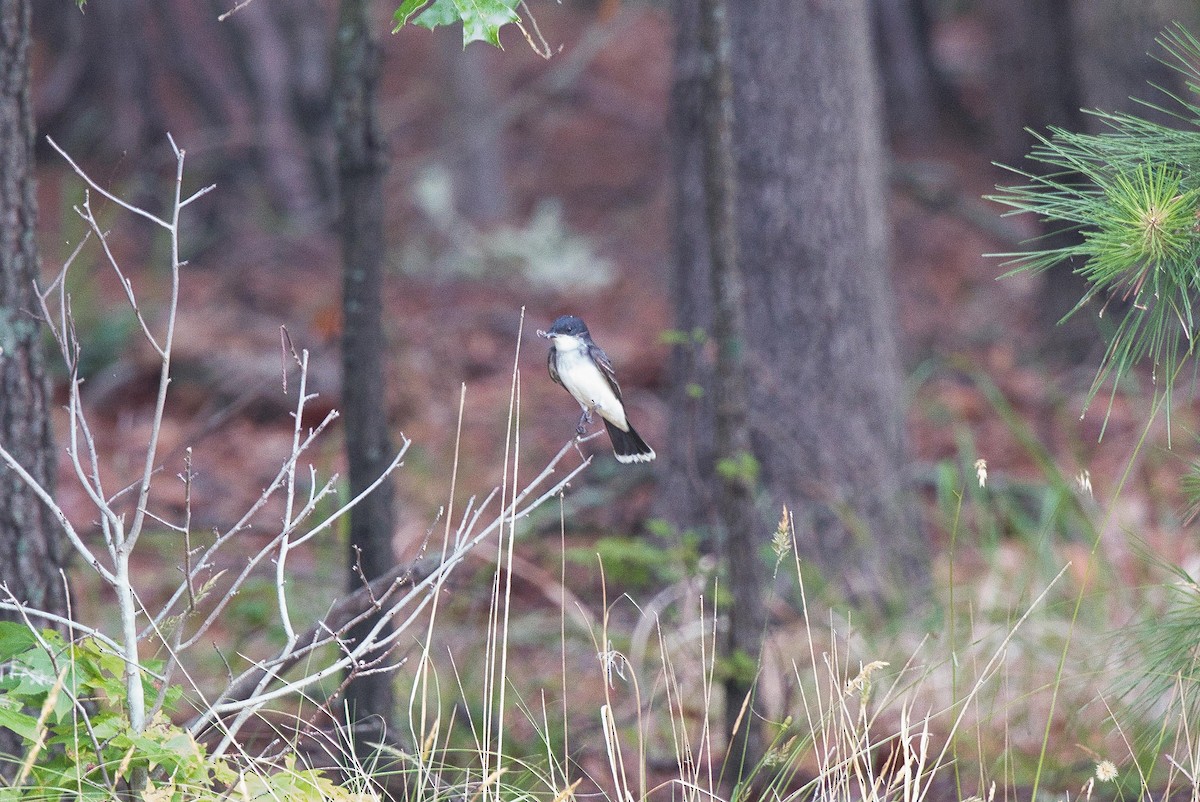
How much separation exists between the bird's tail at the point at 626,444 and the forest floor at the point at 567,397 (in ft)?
1.20

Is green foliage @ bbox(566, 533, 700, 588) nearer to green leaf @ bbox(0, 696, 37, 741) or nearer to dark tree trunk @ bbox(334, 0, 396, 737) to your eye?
dark tree trunk @ bbox(334, 0, 396, 737)

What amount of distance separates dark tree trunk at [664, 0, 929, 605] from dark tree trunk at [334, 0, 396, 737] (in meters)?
1.79

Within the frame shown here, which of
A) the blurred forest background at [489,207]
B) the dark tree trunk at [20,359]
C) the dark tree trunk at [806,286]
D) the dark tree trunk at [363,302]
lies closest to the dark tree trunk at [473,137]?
the blurred forest background at [489,207]

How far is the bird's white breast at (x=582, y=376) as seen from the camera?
2.92 meters

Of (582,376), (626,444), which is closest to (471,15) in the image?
(582,376)

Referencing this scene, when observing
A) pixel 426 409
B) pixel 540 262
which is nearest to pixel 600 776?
pixel 426 409

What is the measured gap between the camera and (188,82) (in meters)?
10.0

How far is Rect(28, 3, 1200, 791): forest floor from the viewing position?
4.86m

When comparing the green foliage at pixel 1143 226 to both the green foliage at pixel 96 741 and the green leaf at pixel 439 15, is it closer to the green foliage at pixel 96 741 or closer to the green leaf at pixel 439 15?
the green leaf at pixel 439 15

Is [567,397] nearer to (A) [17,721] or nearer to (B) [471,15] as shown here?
(B) [471,15]

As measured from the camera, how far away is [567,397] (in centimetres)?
675

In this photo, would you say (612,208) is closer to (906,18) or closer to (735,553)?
(906,18)

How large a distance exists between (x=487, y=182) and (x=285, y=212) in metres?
1.87

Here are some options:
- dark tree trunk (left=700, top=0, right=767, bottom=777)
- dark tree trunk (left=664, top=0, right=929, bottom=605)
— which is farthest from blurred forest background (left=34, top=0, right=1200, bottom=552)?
dark tree trunk (left=700, top=0, right=767, bottom=777)
